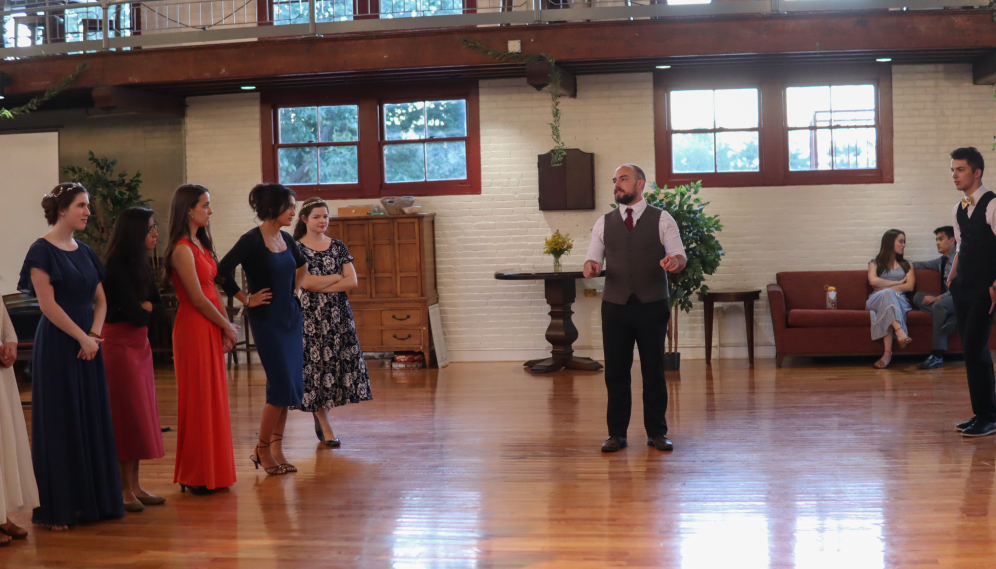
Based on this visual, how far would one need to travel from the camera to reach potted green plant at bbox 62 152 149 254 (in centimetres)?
894

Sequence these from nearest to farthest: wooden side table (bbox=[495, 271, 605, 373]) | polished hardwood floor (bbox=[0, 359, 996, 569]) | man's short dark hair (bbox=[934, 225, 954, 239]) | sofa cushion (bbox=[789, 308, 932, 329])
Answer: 1. polished hardwood floor (bbox=[0, 359, 996, 569])
2. sofa cushion (bbox=[789, 308, 932, 329])
3. man's short dark hair (bbox=[934, 225, 954, 239])
4. wooden side table (bbox=[495, 271, 605, 373])

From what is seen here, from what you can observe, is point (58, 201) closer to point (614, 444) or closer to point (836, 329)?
point (614, 444)

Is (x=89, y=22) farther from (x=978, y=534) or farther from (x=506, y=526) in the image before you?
(x=978, y=534)

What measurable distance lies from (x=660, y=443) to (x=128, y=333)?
2761 millimetres

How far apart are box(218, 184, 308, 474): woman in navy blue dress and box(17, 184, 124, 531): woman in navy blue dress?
0.70 metres

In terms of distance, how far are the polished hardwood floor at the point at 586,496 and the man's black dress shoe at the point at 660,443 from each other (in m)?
0.05

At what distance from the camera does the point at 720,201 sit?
853 centimetres

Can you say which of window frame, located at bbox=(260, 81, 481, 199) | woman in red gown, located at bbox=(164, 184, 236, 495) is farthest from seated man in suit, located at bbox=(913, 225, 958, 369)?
woman in red gown, located at bbox=(164, 184, 236, 495)

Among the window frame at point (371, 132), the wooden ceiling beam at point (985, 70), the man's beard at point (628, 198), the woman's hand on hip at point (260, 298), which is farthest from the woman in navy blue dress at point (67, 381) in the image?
the wooden ceiling beam at point (985, 70)

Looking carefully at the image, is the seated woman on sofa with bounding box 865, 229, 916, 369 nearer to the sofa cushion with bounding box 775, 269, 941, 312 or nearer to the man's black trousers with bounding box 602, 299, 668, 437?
the sofa cushion with bounding box 775, 269, 941, 312

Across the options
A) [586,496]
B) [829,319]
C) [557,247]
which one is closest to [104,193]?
[557,247]

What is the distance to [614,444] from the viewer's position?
15.3 ft

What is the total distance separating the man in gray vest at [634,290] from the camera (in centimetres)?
446

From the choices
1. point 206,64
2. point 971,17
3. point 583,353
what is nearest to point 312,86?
point 206,64
